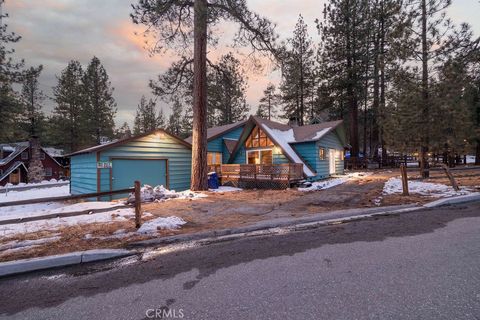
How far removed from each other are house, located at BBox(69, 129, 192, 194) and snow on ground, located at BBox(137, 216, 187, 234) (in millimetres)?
7885

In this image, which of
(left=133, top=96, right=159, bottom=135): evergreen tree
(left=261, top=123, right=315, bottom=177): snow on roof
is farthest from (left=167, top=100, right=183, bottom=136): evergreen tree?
(left=261, top=123, right=315, bottom=177): snow on roof

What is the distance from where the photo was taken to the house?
12.7m

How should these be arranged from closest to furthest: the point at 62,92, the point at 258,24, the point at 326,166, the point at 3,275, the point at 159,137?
1. the point at 3,275
2. the point at 258,24
3. the point at 159,137
4. the point at 326,166
5. the point at 62,92

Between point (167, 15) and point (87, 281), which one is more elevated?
point (167, 15)

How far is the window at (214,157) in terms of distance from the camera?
20.0 meters

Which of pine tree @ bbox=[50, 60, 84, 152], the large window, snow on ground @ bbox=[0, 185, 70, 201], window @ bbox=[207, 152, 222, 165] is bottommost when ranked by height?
snow on ground @ bbox=[0, 185, 70, 201]

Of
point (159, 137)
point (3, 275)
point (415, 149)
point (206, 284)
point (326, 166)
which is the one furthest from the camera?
point (326, 166)

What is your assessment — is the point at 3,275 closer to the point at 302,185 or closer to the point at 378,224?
the point at 378,224

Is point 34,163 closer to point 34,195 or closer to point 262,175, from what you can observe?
point 34,195

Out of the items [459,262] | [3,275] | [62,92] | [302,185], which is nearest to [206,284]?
[3,275]

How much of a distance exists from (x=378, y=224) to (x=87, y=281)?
6042mm

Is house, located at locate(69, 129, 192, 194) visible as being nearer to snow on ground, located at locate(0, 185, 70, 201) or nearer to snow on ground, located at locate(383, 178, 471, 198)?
snow on ground, located at locate(0, 185, 70, 201)

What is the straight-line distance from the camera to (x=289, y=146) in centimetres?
1783

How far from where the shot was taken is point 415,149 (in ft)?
52.3
